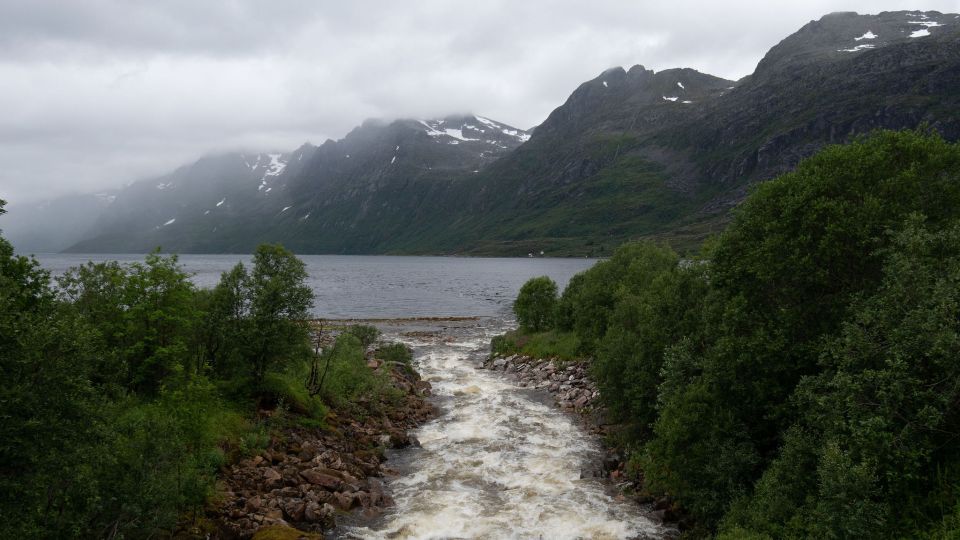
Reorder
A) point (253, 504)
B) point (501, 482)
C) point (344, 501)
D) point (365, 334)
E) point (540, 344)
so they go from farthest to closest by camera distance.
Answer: point (365, 334) → point (540, 344) → point (501, 482) → point (344, 501) → point (253, 504)

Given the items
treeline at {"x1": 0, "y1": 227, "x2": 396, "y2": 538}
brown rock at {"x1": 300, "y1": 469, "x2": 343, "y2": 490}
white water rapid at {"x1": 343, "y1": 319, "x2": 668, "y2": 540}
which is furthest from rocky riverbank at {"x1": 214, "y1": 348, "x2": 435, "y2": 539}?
white water rapid at {"x1": 343, "y1": 319, "x2": 668, "y2": 540}

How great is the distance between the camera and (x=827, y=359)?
17344 mm

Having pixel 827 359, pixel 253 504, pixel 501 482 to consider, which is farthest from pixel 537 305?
pixel 827 359

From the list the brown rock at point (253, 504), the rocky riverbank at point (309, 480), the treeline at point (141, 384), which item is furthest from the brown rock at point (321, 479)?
the brown rock at point (253, 504)

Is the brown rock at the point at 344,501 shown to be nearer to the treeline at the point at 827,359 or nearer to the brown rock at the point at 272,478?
the brown rock at the point at 272,478

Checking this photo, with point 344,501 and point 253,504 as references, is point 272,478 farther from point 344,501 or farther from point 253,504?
point 344,501

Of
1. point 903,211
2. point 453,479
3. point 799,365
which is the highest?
point 903,211

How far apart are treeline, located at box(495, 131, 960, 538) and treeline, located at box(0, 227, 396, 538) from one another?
62.5ft

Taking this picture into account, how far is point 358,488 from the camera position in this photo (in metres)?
25.7

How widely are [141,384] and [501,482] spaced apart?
18299 millimetres

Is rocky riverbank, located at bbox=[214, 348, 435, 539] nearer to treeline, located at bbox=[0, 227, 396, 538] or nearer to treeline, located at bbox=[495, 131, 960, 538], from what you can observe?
treeline, located at bbox=[0, 227, 396, 538]

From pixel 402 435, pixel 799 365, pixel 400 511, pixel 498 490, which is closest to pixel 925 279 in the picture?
pixel 799 365

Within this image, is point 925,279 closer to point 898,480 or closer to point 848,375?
point 848,375

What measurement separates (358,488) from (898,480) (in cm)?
2112
